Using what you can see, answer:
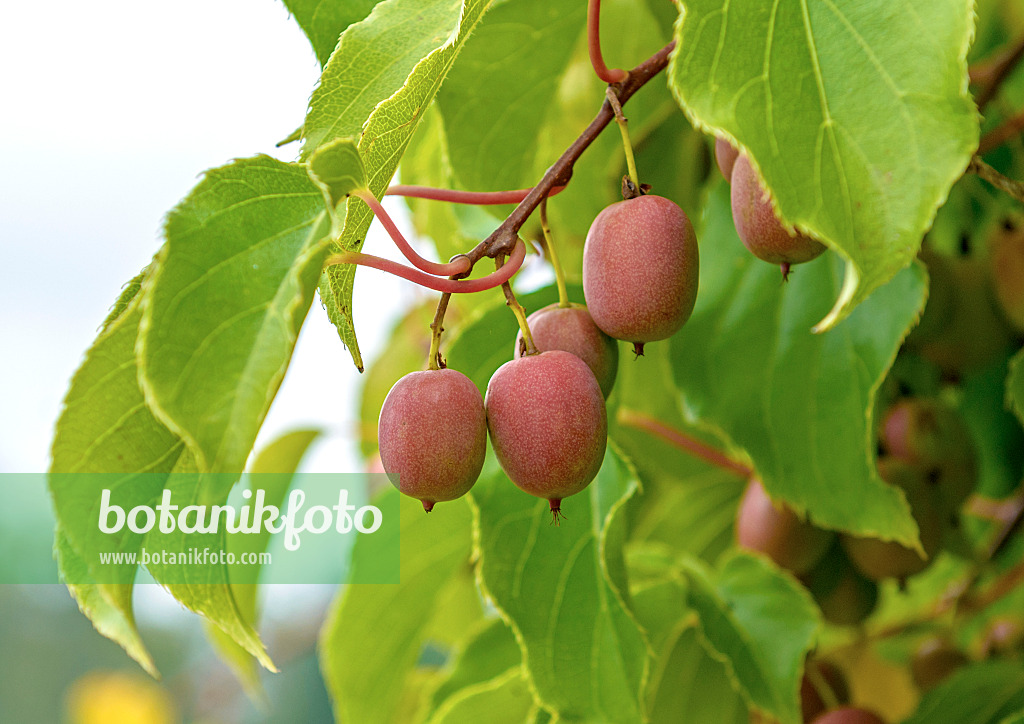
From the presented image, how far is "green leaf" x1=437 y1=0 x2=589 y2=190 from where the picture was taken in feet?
2.11

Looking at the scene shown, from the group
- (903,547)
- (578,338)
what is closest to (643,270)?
(578,338)

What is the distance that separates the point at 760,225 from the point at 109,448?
0.29m

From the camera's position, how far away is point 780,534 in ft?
2.29

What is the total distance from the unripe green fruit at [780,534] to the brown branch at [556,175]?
35 centimetres

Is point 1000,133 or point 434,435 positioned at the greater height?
point 434,435

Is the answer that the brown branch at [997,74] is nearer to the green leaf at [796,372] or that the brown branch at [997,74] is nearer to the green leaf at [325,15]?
the green leaf at [796,372]

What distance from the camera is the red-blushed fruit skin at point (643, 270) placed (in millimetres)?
394

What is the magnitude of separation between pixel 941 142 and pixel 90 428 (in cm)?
34

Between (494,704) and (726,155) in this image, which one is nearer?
(726,155)

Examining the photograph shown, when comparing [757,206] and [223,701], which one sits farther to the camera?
[223,701]

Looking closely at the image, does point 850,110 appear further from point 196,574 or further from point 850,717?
point 850,717

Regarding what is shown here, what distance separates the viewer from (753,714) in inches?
28.6

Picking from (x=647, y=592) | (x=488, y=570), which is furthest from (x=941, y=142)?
(x=647, y=592)

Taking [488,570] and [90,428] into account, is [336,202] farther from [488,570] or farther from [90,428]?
[488,570]
